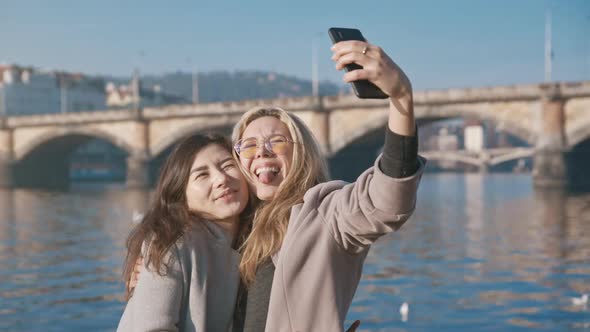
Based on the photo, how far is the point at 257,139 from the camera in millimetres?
2471

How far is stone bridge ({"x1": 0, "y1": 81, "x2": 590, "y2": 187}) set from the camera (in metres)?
32.8

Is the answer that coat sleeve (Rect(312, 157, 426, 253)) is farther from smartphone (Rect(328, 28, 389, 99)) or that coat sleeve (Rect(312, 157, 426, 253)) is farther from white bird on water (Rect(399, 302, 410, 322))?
white bird on water (Rect(399, 302, 410, 322))

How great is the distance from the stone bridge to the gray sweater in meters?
28.8

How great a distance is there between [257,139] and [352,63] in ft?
1.91

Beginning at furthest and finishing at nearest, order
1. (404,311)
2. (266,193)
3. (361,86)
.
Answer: (404,311), (266,193), (361,86)

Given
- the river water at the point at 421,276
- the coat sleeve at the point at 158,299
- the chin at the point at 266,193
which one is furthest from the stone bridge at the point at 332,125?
the coat sleeve at the point at 158,299

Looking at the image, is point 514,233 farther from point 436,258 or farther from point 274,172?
point 274,172

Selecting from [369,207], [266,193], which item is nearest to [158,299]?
[266,193]

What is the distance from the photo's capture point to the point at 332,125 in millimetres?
39188

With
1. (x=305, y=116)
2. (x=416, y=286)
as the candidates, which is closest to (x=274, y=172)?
(x=416, y=286)

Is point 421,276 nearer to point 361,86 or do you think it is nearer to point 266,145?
point 266,145

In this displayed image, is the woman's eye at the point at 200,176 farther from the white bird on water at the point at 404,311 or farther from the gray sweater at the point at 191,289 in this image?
the white bird on water at the point at 404,311

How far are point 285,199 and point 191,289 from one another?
16.2 inches

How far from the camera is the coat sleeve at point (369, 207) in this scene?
6.59 feet
